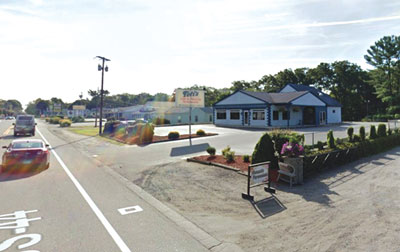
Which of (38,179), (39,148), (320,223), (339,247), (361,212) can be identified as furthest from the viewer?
(39,148)

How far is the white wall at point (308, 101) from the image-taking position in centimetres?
3578

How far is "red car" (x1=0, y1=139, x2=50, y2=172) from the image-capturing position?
11430mm

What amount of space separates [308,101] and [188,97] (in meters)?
18.9

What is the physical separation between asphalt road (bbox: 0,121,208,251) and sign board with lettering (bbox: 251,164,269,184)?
9.82ft

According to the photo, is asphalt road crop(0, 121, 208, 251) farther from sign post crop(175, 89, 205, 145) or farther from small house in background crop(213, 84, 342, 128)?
small house in background crop(213, 84, 342, 128)

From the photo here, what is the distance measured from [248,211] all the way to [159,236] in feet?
8.32

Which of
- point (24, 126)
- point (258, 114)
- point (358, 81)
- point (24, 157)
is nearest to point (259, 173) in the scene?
point (24, 157)

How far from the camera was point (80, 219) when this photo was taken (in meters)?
6.21

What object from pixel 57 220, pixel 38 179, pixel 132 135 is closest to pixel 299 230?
pixel 57 220

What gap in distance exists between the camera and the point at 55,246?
4.92 m

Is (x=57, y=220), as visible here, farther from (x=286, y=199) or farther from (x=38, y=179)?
(x=286, y=199)

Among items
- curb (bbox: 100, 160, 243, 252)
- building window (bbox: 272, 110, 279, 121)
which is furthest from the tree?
curb (bbox: 100, 160, 243, 252)

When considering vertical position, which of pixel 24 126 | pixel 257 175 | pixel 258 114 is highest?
pixel 258 114

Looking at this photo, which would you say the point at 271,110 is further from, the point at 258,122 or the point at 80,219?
the point at 80,219
